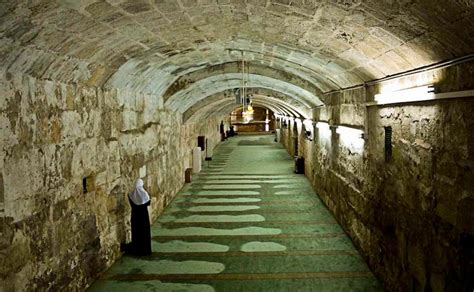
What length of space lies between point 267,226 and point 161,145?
2.78m

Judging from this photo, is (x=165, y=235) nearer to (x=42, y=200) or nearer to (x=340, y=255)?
(x=340, y=255)

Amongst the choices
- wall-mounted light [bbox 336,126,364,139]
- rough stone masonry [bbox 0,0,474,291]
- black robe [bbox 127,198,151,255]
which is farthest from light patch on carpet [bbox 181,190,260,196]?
black robe [bbox 127,198,151,255]

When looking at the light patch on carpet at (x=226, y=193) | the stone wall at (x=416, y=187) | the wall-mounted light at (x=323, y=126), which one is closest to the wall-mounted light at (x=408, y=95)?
the stone wall at (x=416, y=187)

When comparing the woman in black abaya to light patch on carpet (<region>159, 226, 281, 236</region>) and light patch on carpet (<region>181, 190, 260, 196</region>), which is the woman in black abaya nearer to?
light patch on carpet (<region>159, 226, 281, 236</region>)

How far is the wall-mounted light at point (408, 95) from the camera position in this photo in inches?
128

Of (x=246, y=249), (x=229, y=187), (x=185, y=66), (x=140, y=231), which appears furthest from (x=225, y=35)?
(x=229, y=187)

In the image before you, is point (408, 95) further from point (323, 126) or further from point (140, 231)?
point (323, 126)

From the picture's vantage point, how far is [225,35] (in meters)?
4.39

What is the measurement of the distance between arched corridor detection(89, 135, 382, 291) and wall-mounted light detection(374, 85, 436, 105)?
210cm

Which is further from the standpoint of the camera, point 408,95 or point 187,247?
point 187,247

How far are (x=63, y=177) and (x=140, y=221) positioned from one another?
170cm

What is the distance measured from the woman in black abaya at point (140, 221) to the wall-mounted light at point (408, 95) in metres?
3.24

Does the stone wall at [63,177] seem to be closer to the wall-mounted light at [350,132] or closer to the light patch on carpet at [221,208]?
the light patch on carpet at [221,208]

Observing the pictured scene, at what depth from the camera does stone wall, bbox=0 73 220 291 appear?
3258mm
